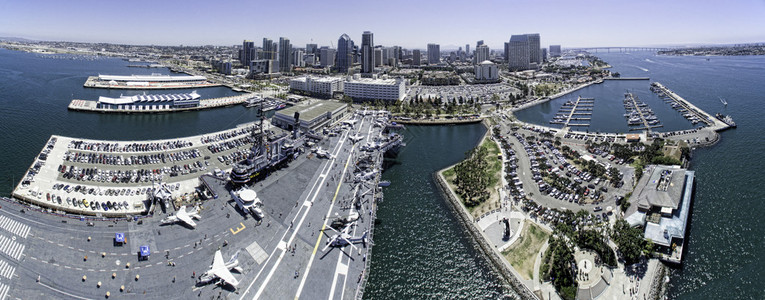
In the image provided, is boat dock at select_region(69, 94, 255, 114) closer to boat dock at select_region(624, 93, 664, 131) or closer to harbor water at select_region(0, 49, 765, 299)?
harbor water at select_region(0, 49, 765, 299)

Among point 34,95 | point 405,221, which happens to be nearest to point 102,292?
point 405,221

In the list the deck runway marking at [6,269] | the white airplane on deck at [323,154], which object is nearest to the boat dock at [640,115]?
the white airplane on deck at [323,154]

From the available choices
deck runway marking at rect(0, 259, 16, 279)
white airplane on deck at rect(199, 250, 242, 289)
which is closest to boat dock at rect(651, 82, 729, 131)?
white airplane on deck at rect(199, 250, 242, 289)

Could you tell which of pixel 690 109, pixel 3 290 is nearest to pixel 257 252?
pixel 3 290

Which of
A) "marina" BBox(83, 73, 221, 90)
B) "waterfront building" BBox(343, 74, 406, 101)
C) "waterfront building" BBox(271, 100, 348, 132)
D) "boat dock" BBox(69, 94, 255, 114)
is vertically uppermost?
"marina" BBox(83, 73, 221, 90)

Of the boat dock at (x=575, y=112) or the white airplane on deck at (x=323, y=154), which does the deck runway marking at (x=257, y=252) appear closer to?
the white airplane on deck at (x=323, y=154)

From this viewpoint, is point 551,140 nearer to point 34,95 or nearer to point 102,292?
point 102,292
